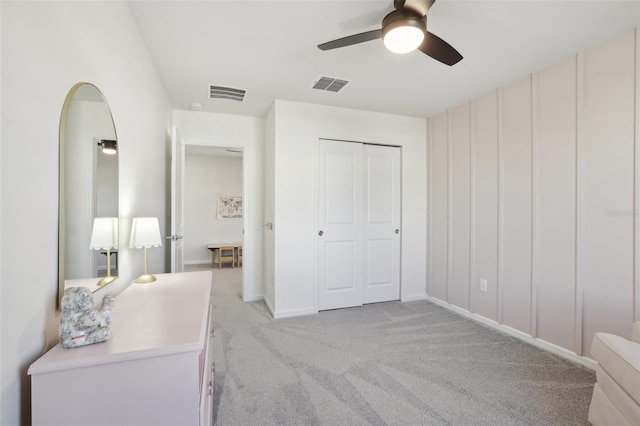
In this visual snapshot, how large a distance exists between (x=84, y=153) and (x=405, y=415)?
209 cm

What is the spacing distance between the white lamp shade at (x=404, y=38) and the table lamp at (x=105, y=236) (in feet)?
5.87

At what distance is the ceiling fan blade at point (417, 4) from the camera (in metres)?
1.51

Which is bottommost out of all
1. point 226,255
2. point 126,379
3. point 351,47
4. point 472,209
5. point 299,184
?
point 226,255

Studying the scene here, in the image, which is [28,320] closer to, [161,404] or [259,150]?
[161,404]

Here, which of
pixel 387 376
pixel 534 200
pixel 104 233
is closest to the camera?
pixel 104 233

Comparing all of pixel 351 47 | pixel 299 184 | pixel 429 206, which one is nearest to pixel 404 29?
pixel 351 47

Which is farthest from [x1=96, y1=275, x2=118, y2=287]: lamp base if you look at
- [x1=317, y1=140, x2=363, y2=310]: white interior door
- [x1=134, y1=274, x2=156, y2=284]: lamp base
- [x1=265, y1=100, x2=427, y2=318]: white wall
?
[x1=317, y1=140, x2=363, y2=310]: white interior door

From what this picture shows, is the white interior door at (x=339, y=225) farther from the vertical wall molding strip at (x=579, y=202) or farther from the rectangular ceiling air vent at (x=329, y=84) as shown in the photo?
the vertical wall molding strip at (x=579, y=202)

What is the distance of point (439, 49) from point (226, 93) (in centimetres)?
219

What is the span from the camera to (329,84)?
289 centimetres

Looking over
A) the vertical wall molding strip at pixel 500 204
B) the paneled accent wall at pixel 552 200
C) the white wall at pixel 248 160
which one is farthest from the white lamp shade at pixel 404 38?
the white wall at pixel 248 160

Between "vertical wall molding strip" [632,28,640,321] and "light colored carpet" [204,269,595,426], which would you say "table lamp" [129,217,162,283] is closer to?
"light colored carpet" [204,269,595,426]

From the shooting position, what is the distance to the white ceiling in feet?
5.86

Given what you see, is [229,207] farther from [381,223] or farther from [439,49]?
[439,49]
